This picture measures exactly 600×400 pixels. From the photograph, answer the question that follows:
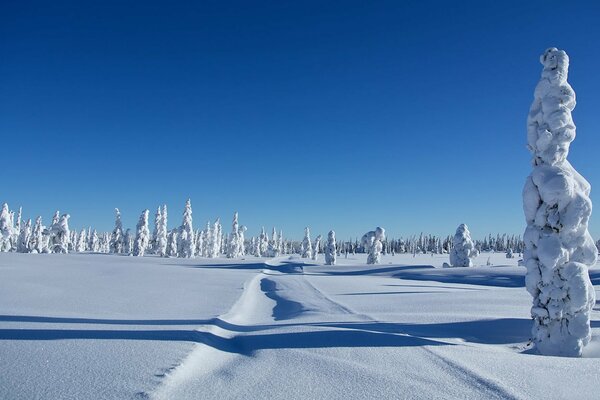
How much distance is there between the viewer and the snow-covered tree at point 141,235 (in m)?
65.1

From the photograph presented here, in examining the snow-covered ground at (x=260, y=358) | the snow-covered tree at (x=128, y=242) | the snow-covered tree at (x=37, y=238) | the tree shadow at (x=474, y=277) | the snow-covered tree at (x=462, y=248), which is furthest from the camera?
the snow-covered tree at (x=128, y=242)

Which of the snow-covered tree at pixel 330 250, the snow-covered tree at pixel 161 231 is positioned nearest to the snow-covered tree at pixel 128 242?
the snow-covered tree at pixel 161 231

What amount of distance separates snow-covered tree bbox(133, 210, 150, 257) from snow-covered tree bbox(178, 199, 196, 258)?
21.3ft

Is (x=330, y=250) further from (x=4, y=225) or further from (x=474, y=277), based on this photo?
(x=4, y=225)

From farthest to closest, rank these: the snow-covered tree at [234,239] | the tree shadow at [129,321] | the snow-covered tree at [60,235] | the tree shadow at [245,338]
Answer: the snow-covered tree at [234,239] < the snow-covered tree at [60,235] < the tree shadow at [129,321] < the tree shadow at [245,338]

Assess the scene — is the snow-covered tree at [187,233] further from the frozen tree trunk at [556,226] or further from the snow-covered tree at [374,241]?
the frozen tree trunk at [556,226]

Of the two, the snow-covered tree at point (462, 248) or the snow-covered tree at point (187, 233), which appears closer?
the snow-covered tree at point (462, 248)

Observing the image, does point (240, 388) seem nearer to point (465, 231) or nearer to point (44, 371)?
point (44, 371)

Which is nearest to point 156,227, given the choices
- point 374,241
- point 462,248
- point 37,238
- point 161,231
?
point 161,231

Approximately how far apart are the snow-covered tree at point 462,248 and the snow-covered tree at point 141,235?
1982 inches

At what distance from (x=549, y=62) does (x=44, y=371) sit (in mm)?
9852

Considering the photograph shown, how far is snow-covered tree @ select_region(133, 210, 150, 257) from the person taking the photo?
2564 inches

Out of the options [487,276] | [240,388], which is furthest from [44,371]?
[487,276]

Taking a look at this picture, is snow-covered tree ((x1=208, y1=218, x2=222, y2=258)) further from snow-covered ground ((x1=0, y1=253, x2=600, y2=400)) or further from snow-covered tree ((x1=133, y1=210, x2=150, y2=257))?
snow-covered ground ((x1=0, y1=253, x2=600, y2=400))
